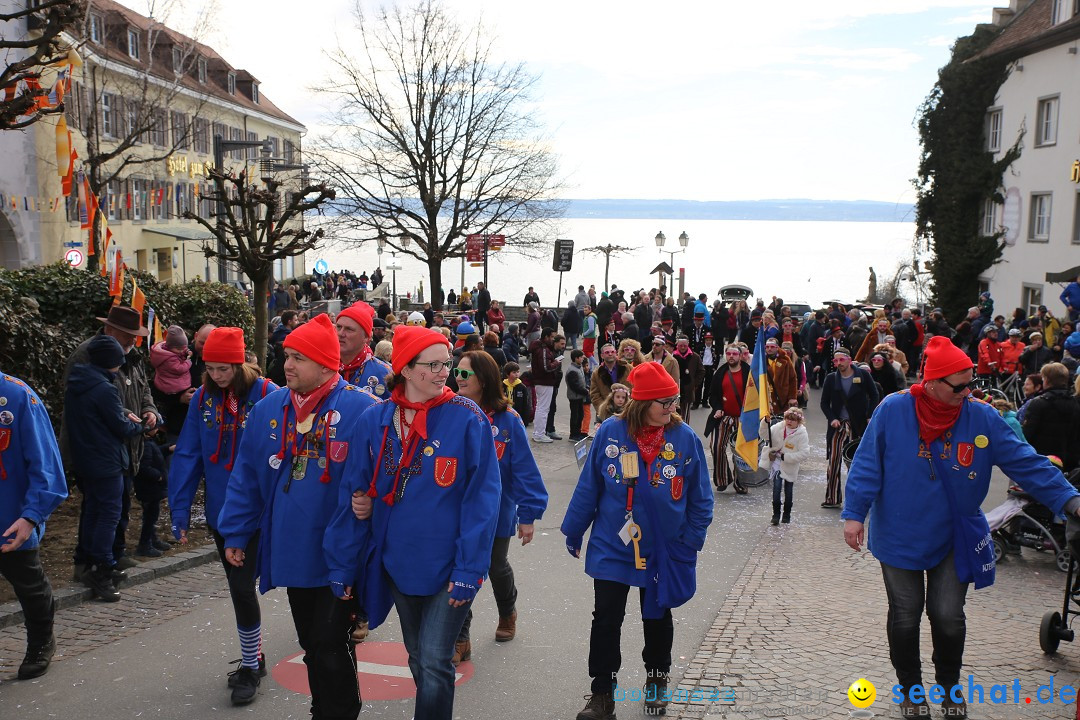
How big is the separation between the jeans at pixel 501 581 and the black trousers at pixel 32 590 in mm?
2442

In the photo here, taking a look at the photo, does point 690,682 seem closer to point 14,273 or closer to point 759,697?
point 759,697

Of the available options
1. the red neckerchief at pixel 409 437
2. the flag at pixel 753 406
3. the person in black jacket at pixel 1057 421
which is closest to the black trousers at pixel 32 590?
the red neckerchief at pixel 409 437

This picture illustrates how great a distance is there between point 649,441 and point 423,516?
4.97 ft

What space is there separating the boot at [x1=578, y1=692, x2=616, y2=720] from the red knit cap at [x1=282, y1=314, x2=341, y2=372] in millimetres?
2162

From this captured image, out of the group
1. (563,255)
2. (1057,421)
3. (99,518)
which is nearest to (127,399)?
(99,518)

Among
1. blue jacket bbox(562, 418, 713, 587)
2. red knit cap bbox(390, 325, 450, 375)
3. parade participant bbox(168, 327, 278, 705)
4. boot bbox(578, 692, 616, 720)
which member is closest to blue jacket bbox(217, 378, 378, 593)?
red knit cap bbox(390, 325, 450, 375)

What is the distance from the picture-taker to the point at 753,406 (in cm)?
1180

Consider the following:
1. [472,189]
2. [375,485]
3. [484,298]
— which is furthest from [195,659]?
[472,189]

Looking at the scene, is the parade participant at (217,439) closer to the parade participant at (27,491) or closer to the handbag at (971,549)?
the parade participant at (27,491)

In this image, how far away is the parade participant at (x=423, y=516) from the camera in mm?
4301

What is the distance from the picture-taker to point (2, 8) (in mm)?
28344

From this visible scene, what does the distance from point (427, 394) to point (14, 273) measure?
8058mm

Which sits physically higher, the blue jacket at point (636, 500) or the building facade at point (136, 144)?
the building facade at point (136, 144)

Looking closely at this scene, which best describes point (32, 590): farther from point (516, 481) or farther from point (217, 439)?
point (516, 481)
